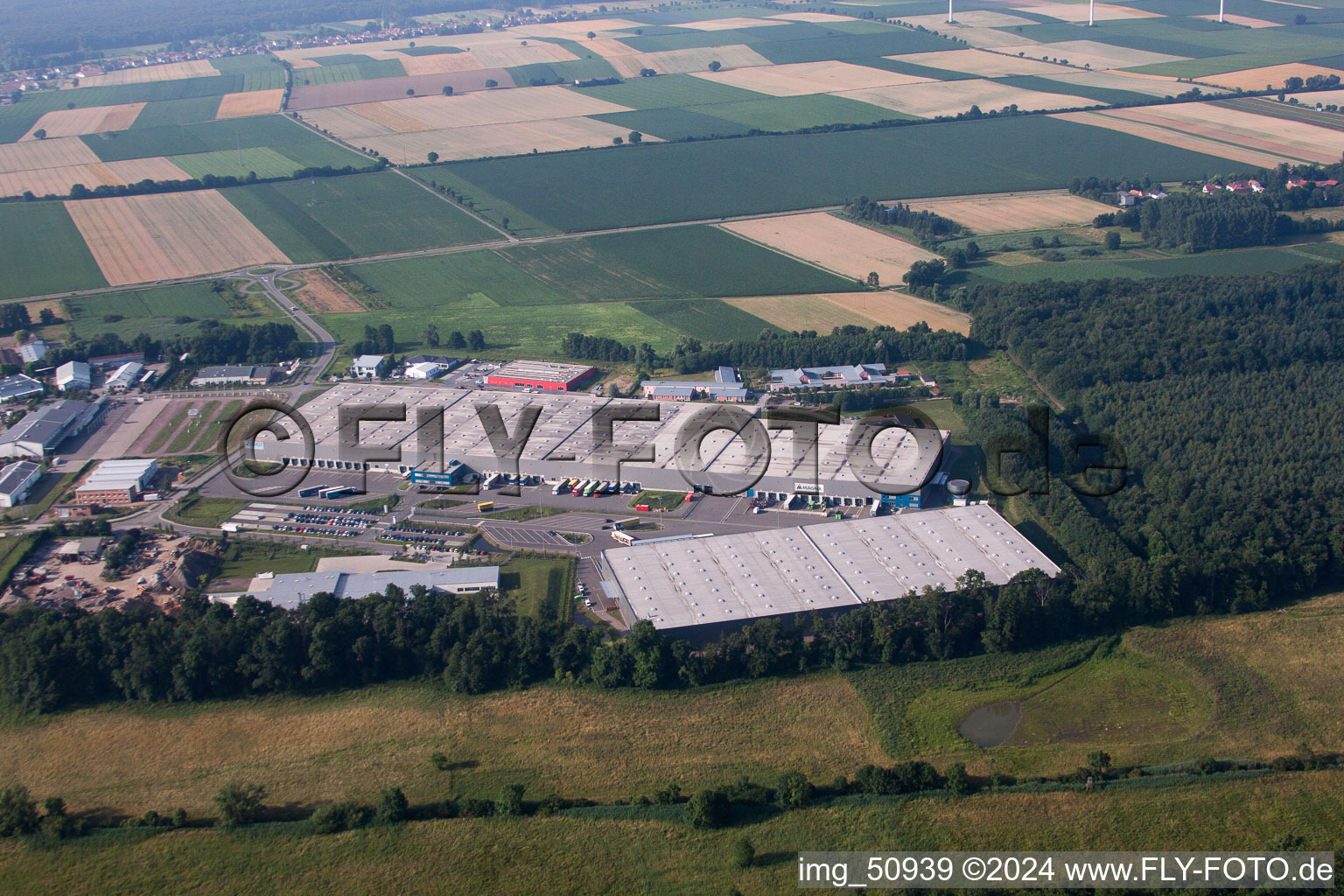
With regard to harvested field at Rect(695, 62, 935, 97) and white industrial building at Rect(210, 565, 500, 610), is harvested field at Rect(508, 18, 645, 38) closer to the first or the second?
harvested field at Rect(695, 62, 935, 97)

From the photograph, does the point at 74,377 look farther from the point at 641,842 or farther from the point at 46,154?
the point at 46,154

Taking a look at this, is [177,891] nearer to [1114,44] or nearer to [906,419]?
[906,419]

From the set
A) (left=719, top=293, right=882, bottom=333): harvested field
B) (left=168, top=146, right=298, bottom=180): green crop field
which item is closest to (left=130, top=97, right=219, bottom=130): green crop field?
(left=168, top=146, right=298, bottom=180): green crop field

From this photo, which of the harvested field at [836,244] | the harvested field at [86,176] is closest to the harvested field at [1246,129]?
the harvested field at [836,244]

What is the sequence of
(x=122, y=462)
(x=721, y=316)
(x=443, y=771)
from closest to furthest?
(x=443, y=771) → (x=122, y=462) → (x=721, y=316)

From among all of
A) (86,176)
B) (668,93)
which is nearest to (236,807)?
(86,176)

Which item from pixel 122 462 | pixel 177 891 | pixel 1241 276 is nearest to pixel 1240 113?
pixel 1241 276
